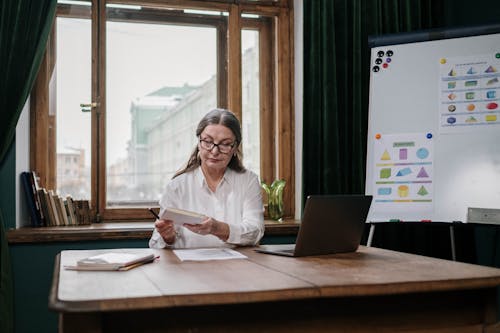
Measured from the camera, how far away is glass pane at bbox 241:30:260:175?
11.8 feet

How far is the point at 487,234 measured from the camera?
3326 millimetres

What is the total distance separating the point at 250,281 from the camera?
1.37 meters

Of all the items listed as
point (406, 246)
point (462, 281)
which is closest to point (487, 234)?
point (406, 246)

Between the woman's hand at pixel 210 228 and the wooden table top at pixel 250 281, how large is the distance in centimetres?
21

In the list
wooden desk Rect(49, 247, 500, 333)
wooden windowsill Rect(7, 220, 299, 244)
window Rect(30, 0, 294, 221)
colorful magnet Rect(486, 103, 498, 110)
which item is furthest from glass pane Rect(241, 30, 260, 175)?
wooden desk Rect(49, 247, 500, 333)

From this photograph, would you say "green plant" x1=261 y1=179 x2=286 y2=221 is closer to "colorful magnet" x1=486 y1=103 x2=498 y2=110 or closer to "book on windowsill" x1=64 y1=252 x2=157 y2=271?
"colorful magnet" x1=486 y1=103 x2=498 y2=110

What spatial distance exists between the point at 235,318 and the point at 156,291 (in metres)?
0.20

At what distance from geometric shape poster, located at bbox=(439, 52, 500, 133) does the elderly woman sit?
1091 millimetres

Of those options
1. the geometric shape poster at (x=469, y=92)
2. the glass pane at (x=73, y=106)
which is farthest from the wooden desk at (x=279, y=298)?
the glass pane at (x=73, y=106)

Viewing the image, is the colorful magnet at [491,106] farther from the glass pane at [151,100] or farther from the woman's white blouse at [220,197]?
the glass pane at [151,100]

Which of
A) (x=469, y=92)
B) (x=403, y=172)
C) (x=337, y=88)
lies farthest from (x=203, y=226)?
(x=337, y=88)

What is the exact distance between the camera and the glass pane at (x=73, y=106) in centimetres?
323

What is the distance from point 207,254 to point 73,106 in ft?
5.72

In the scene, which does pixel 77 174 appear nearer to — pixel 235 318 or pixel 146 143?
pixel 146 143
